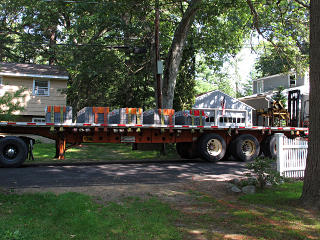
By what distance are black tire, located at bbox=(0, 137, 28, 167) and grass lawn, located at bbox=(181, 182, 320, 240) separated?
6.92 metres

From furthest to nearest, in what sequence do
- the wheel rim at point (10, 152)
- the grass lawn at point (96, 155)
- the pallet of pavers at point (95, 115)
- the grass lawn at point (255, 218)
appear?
1. the grass lawn at point (96, 155)
2. the pallet of pavers at point (95, 115)
3. the wheel rim at point (10, 152)
4. the grass lawn at point (255, 218)

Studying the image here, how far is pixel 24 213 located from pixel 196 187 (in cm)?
407

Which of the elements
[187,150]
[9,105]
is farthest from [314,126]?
[9,105]

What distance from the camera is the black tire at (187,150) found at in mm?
13641

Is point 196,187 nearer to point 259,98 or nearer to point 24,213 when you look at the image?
point 24,213

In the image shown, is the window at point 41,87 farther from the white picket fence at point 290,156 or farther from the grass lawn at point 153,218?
the white picket fence at point 290,156

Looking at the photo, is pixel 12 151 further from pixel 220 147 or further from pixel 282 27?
pixel 282 27

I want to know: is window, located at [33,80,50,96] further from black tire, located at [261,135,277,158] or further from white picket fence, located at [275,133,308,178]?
white picket fence, located at [275,133,308,178]

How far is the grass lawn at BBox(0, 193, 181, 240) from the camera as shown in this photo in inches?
174

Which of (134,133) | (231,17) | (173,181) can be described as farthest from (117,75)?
(173,181)

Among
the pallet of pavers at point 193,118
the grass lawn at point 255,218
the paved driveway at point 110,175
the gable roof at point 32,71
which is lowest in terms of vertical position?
the grass lawn at point 255,218

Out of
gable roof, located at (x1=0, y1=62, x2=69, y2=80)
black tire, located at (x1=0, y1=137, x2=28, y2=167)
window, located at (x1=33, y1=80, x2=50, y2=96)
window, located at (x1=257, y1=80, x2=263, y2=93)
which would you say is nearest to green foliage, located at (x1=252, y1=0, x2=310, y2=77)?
black tire, located at (x1=0, y1=137, x2=28, y2=167)

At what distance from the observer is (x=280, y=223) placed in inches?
197

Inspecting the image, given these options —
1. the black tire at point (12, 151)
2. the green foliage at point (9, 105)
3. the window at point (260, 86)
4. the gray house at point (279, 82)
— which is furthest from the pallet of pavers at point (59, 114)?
the window at point (260, 86)
